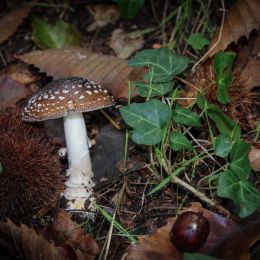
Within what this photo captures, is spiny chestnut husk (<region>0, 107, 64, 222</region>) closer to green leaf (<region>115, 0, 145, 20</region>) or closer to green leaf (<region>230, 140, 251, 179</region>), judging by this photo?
green leaf (<region>230, 140, 251, 179</region>)

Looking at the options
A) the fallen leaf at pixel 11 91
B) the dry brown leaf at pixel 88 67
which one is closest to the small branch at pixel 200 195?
the dry brown leaf at pixel 88 67

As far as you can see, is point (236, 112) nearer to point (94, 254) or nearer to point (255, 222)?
point (255, 222)

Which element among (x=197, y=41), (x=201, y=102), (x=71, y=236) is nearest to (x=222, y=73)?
(x=201, y=102)

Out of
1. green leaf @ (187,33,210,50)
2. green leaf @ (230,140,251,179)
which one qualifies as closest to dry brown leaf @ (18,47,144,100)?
green leaf @ (187,33,210,50)

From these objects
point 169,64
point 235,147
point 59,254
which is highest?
point 169,64

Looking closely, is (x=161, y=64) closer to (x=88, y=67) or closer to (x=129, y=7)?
(x=88, y=67)

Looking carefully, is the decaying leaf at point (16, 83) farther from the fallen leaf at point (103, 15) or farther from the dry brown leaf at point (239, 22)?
the dry brown leaf at point (239, 22)

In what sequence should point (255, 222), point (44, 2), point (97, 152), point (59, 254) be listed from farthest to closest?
1. point (44, 2)
2. point (97, 152)
3. point (255, 222)
4. point (59, 254)

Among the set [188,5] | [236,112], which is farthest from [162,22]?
[236,112]
